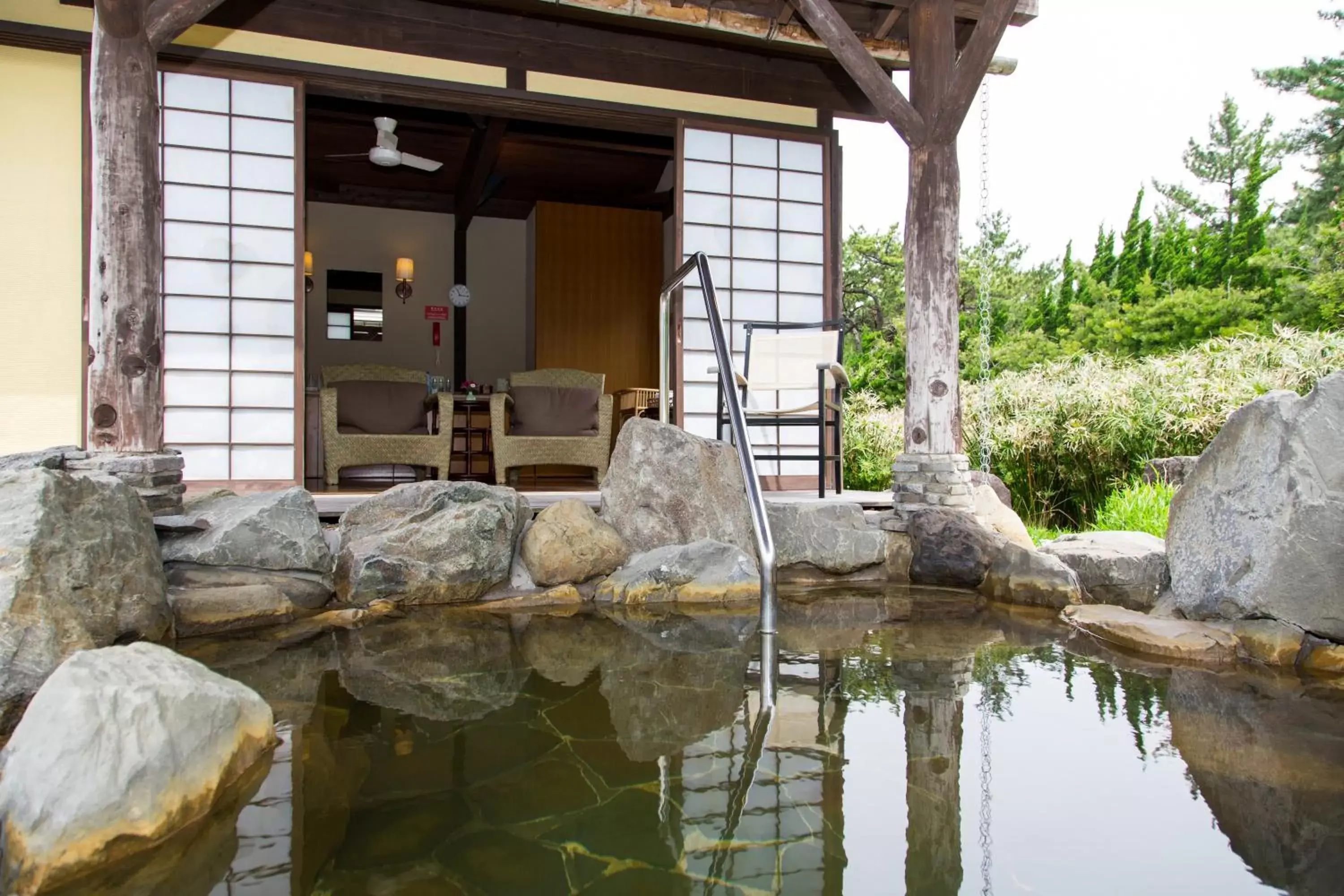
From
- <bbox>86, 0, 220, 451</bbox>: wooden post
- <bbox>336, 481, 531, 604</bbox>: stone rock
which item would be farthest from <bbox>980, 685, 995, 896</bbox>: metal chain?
<bbox>86, 0, 220, 451</bbox>: wooden post

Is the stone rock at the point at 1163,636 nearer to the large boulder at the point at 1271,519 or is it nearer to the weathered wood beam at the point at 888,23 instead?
the large boulder at the point at 1271,519

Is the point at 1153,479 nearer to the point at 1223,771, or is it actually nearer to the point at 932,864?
the point at 1223,771

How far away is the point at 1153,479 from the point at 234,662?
4694 mm

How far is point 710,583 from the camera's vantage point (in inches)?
122

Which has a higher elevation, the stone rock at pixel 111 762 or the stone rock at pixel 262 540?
the stone rock at pixel 262 540

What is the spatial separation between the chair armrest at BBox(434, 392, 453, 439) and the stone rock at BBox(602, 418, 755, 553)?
1815 mm

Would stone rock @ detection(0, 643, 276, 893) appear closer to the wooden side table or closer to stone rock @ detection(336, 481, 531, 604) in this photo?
stone rock @ detection(336, 481, 531, 604)

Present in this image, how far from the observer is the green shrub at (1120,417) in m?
5.36

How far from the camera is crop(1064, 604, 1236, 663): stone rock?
2396mm

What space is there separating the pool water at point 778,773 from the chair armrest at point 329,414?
2387mm

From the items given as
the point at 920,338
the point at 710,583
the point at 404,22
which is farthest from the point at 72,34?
the point at 920,338

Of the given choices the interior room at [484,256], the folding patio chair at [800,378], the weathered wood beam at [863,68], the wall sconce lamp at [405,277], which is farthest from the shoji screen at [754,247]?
the wall sconce lamp at [405,277]

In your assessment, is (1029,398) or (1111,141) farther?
(1111,141)

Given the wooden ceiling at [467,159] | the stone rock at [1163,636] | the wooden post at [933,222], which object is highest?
the wooden ceiling at [467,159]
